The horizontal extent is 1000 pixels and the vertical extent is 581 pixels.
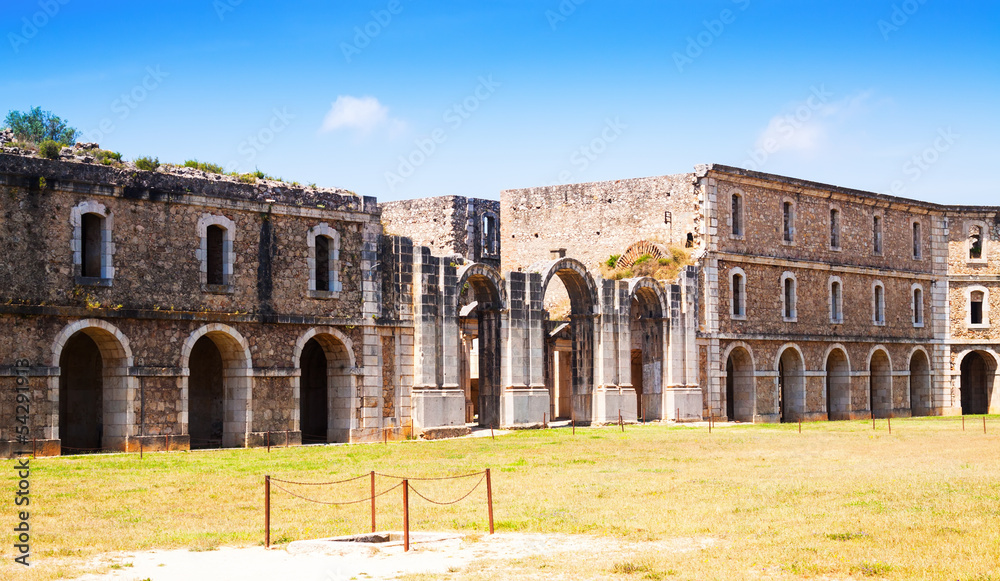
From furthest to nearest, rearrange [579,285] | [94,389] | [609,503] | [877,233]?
[877,233]
[579,285]
[94,389]
[609,503]

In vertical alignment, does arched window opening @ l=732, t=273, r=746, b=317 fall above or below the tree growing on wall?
below

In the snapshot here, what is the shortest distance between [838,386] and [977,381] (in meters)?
10.6

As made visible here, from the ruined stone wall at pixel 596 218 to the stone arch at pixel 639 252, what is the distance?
662 mm

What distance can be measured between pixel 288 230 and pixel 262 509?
13903 millimetres

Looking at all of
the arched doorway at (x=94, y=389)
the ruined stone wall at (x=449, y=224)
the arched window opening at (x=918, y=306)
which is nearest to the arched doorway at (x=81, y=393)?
the arched doorway at (x=94, y=389)

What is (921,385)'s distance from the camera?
2077 inches

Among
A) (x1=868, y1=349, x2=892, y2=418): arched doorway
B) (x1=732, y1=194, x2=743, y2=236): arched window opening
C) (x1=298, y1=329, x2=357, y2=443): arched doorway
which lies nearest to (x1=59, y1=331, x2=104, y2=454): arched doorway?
(x1=298, y1=329, x2=357, y2=443): arched doorway

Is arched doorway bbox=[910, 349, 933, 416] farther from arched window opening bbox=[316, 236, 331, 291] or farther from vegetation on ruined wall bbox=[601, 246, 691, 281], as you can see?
arched window opening bbox=[316, 236, 331, 291]

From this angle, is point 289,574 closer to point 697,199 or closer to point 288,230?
point 288,230

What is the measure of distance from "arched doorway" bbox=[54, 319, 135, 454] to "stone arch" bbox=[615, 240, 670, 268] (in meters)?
21.2

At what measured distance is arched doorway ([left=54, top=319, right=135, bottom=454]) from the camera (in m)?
27.3

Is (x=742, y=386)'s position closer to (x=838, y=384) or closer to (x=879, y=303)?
(x=838, y=384)

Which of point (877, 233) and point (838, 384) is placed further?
point (877, 233)

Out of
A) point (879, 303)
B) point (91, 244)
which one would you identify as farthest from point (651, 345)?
point (91, 244)
